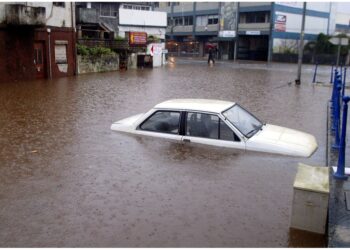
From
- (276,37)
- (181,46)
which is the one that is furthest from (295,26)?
(181,46)

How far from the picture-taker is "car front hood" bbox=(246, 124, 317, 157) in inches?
324

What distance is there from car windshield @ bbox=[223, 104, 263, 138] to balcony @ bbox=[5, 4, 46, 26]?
16.8 m

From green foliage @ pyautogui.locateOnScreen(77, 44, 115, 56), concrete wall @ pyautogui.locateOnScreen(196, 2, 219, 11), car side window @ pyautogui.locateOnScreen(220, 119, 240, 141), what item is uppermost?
concrete wall @ pyautogui.locateOnScreen(196, 2, 219, 11)

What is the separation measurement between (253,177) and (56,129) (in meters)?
6.21

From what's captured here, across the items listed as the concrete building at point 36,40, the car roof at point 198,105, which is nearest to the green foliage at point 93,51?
the concrete building at point 36,40

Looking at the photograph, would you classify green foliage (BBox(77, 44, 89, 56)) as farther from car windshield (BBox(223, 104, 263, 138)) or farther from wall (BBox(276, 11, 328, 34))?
wall (BBox(276, 11, 328, 34))

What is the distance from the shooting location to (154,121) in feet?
30.9

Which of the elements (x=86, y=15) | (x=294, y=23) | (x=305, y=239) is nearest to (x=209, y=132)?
(x=305, y=239)

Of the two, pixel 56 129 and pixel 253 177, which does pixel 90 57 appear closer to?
pixel 56 129

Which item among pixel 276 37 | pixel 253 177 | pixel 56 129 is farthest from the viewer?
pixel 276 37

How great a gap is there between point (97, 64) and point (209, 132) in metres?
24.5

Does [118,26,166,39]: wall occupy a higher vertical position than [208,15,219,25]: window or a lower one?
lower

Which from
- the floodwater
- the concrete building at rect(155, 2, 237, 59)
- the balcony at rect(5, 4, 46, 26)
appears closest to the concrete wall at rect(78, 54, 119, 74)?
the balcony at rect(5, 4, 46, 26)

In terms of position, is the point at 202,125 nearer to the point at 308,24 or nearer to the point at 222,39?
the point at 308,24
